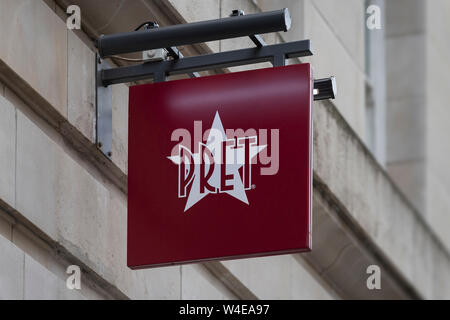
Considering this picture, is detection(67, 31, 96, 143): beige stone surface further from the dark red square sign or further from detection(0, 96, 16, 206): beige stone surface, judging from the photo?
the dark red square sign

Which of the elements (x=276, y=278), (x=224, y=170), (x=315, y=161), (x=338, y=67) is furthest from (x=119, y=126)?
(x=338, y=67)

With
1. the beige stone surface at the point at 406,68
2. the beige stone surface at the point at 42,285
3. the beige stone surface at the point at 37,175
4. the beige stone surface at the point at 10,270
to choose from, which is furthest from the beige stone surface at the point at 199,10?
the beige stone surface at the point at 406,68

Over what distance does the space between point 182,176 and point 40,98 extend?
54.8 inches

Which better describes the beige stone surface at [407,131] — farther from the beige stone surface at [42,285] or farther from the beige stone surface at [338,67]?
the beige stone surface at [42,285]

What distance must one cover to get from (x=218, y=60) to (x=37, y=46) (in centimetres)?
135

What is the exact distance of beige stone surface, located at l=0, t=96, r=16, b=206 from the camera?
11.6 meters

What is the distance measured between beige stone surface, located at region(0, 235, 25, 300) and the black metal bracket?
1576mm

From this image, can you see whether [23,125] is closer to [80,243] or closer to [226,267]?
[80,243]

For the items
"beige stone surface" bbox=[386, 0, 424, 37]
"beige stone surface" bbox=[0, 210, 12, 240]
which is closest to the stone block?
"beige stone surface" bbox=[386, 0, 424, 37]

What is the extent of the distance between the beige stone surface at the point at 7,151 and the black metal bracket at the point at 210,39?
0.85 meters

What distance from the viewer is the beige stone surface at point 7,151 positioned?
38.0 feet

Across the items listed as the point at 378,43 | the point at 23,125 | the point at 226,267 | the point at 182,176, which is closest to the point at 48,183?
the point at 23,125

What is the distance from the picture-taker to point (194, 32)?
38.4ft

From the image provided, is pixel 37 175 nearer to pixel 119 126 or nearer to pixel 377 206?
pixel 119 126
